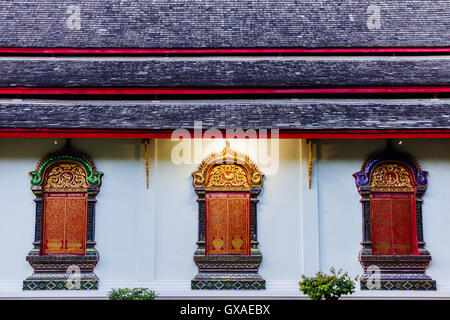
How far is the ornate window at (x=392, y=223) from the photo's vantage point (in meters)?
8.27

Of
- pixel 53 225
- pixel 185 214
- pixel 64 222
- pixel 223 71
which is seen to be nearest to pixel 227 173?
pixel 185 214

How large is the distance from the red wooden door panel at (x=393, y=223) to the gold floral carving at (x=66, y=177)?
19.4 ft

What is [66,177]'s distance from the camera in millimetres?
8578

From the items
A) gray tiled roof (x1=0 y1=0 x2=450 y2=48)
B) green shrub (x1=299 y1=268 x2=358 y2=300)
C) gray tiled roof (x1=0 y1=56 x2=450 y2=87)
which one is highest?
gray tiled roof (x1=0 y1=0 x2=450 y2=48)

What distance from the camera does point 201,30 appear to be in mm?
11133

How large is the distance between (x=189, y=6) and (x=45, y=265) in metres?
7.95

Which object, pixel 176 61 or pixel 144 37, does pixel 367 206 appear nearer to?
pixel 176 61

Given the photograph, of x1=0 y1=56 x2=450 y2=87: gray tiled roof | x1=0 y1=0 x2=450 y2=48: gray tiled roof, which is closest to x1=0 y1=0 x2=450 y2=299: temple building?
x1=0 y1=56 x2=450 y2=87: gray tiled roof

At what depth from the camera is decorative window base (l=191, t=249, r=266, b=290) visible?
27.1 feet

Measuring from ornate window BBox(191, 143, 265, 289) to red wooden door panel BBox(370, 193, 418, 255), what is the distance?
2.38 meters

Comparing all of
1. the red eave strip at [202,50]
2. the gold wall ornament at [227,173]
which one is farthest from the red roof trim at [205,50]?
the gold wall ornament at [227,173]

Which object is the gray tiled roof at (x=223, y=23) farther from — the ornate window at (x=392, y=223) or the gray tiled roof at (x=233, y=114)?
the ornate window at (x=392, y=223)

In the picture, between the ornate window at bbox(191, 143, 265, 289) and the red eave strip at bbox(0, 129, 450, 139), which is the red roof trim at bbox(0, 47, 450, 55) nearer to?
the ornate window at bbox(191, 143, 265, 289)

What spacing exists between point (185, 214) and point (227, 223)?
2.85ft
